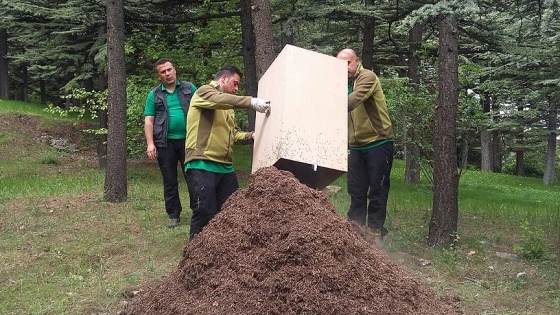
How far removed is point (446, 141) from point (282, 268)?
3.60m

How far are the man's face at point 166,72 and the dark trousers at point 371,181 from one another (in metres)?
2.17

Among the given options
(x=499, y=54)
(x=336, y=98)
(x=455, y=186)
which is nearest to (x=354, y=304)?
(x=336, y=98)

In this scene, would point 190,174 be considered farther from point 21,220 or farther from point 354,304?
point 21,220

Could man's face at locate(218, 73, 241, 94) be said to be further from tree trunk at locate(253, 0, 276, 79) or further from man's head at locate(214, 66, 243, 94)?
tree trunk at locate(253, 0, 276, 79)

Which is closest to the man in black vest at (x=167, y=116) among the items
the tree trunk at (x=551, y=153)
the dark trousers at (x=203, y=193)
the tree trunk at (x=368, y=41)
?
the dark trousers at (x=203, y=193)

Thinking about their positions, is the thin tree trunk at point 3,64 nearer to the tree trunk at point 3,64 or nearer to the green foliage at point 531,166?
the tree trunk at point 3,64

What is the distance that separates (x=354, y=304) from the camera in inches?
140

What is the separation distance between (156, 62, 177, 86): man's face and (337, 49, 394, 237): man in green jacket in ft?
6.46

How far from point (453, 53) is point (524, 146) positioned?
23666 millimetres

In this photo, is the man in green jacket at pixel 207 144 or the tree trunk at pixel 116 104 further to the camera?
the tree trunk at pixel 116 104

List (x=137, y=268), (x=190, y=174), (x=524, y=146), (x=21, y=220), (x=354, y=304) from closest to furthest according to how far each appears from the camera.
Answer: (x=354, y=304), (x=190, y=174), (x=137, y=268), (x=21, y=220), (x=524, y=146)

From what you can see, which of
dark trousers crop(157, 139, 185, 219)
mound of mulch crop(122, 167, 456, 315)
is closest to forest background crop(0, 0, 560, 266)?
dark trousers crop(157, 139, 185, 219)

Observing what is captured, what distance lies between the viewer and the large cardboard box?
4.46m

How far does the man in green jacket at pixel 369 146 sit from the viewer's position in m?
5.88
